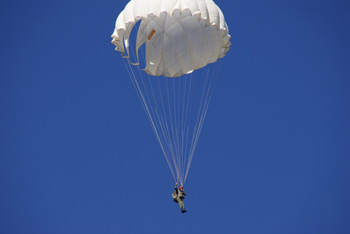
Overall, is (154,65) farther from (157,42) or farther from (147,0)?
(147,0)

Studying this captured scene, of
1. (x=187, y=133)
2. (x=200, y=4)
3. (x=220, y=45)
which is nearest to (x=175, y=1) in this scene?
(x=200, y=4)

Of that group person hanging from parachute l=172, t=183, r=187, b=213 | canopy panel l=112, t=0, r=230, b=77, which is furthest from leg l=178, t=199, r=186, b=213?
canopy panel l=112, t=0, r=230, b=77

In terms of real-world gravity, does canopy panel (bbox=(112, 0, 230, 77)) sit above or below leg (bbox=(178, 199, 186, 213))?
above

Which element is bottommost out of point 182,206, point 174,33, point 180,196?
point 182,206

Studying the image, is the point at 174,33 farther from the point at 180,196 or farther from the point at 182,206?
the point at 182,206

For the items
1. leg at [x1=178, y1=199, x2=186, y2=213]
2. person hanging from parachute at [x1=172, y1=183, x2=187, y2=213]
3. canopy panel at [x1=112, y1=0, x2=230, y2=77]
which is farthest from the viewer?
canopy panel at [x1=112, y1=0, x2=230, y2=77]

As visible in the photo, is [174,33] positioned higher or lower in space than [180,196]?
higher

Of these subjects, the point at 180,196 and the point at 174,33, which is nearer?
the point at 180,196

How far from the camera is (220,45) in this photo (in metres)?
21.4

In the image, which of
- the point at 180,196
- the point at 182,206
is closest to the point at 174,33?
the point at 180,196

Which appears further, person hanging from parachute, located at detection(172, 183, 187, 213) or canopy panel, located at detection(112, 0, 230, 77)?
canopy panel, located at detection(112, 0, 230, 77)

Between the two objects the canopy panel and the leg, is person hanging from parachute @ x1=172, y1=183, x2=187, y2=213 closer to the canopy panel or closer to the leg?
the leg

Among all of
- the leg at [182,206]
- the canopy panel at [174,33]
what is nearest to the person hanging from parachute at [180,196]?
the leg at [182,206]

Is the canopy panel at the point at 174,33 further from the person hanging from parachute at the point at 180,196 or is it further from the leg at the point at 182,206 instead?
the leg at the point at 182,206
